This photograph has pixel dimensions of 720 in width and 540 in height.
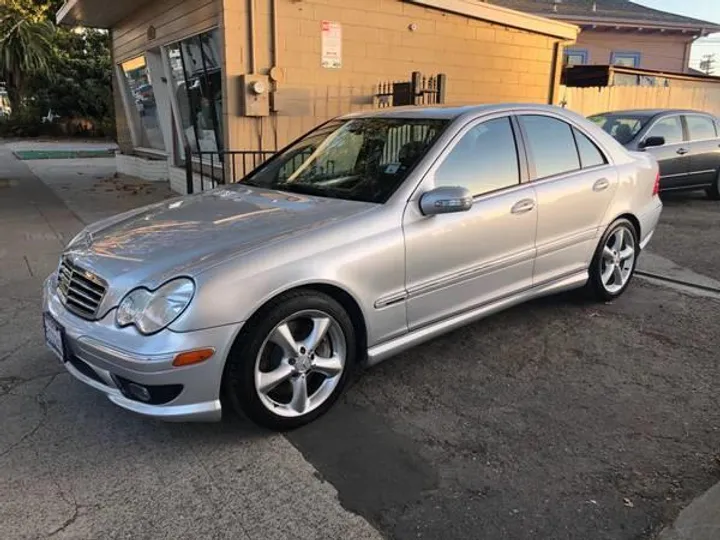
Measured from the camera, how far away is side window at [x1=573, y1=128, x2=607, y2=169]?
454 centimetres

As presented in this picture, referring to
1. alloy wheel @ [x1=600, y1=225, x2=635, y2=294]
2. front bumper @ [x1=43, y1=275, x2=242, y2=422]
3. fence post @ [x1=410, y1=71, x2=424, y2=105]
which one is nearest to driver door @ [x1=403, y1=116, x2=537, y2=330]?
alloy wheel @ [x1=600, y1=225, x2=635, y2=294]

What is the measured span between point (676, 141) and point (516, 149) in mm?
7195

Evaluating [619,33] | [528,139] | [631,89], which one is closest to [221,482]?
[528,139]

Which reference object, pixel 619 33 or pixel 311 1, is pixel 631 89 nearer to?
pixel 619 33

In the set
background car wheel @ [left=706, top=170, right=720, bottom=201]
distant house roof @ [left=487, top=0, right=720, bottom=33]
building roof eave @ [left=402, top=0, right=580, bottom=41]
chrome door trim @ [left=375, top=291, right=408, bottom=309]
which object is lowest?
background car wheel @ [left=706, top=170, right=720, bottom=201]

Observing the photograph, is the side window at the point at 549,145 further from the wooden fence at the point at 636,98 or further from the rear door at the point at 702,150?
the wooden fence at the point at 636,98

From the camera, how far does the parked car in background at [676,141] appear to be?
376 inches

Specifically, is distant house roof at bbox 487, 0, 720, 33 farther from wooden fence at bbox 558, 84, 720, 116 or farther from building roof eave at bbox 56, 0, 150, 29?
building roof eave at bbox 56, 0, 150, 29

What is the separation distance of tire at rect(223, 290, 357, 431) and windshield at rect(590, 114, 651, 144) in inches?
313

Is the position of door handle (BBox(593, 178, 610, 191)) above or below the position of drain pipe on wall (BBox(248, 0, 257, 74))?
below

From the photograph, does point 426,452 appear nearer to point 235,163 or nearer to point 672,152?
point 235,163

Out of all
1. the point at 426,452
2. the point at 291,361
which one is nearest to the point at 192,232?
the point at 291,361

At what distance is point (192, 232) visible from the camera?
10.6 ft

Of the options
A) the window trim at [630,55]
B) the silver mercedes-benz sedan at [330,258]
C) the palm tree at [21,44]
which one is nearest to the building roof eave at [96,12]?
the silver mercedes-benz sedan at [330,258]
